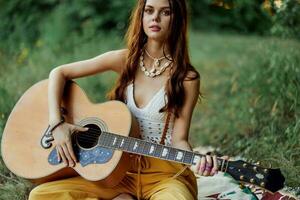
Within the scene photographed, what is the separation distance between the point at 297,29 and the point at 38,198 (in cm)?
299

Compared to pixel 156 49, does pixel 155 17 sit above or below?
above

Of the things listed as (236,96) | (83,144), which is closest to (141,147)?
(83,144)

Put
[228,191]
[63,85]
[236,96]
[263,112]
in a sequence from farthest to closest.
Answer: [236,96] → [263,112] → [228,191] → [63,85]

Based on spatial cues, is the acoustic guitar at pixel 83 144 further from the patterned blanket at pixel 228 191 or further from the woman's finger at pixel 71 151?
the patterned blanket at pixel 228 191

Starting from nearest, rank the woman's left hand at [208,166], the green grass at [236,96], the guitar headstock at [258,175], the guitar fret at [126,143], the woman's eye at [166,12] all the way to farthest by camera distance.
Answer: the guitar headstock at [258,175] < the woman's left hand at [208,166] < the guitar fret at [126,143] < the woman's eye at [166,12] < the green grass at [236,96]

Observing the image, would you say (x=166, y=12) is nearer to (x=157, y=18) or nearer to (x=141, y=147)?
(x=157, y=18)

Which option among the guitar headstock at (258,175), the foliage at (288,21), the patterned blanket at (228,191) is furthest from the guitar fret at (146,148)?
the foliage at (288,21)

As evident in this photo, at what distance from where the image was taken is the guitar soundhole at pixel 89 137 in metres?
3.27

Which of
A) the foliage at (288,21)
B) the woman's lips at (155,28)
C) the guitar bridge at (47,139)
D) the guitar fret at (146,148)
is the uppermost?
the woman's lips at (155,28)

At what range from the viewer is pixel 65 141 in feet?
10.7

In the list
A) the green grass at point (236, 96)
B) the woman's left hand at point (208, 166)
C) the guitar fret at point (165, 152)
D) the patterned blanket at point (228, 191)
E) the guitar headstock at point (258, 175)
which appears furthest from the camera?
the green grass at point (236, 96)

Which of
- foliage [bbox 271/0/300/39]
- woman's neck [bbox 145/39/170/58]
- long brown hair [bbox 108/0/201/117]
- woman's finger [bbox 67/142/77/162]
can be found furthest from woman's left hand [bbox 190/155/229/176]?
foliage [bbox 271/0/300/39]

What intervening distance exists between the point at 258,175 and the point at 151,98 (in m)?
0.83

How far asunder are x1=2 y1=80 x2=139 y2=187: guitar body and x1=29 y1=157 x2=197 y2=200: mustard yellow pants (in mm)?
70
